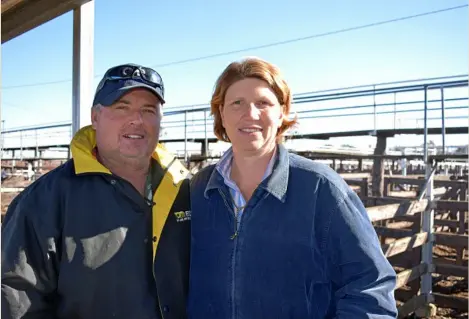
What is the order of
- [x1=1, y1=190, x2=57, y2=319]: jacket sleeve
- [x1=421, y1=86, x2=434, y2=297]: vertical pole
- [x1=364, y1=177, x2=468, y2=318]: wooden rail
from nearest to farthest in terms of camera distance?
[x1=1, y1=190, x2=57, y2=319]: jacket sleeve < [x1=364, y1=177, x2=468, y2=318]: wooden rail < [x1=421, y1=86, x2=434, y2=297]: vertical pole

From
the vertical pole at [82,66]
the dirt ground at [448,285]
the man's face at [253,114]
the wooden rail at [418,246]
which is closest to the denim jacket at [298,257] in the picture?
the man's face at [253,114]

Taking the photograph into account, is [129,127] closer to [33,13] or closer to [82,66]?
[82,66]

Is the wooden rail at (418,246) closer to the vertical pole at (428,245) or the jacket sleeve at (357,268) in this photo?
the vertical pole at (428,245)

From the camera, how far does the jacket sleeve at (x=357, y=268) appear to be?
4.65 feet

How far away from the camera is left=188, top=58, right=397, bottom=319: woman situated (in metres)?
1.48

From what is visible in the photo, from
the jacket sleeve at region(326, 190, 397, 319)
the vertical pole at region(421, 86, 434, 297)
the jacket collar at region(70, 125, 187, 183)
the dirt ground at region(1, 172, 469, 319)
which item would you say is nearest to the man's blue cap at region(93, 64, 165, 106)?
the jacket collar at region(70, 125, 187, 183)

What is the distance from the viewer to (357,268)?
4.80 ft

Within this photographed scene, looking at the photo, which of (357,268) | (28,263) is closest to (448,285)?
(357,268)

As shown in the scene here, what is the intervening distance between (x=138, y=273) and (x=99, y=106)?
74 centimetres

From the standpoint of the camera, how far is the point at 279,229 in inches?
61.4

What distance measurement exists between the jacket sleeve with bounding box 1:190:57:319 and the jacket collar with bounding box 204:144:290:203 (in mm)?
655

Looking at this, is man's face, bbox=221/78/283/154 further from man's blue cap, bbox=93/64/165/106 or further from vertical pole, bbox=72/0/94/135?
vertical pole, bbox=72/0/94/135

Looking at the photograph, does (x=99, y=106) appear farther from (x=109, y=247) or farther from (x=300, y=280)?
(x=300, y=280)

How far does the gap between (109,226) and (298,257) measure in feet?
2.40
